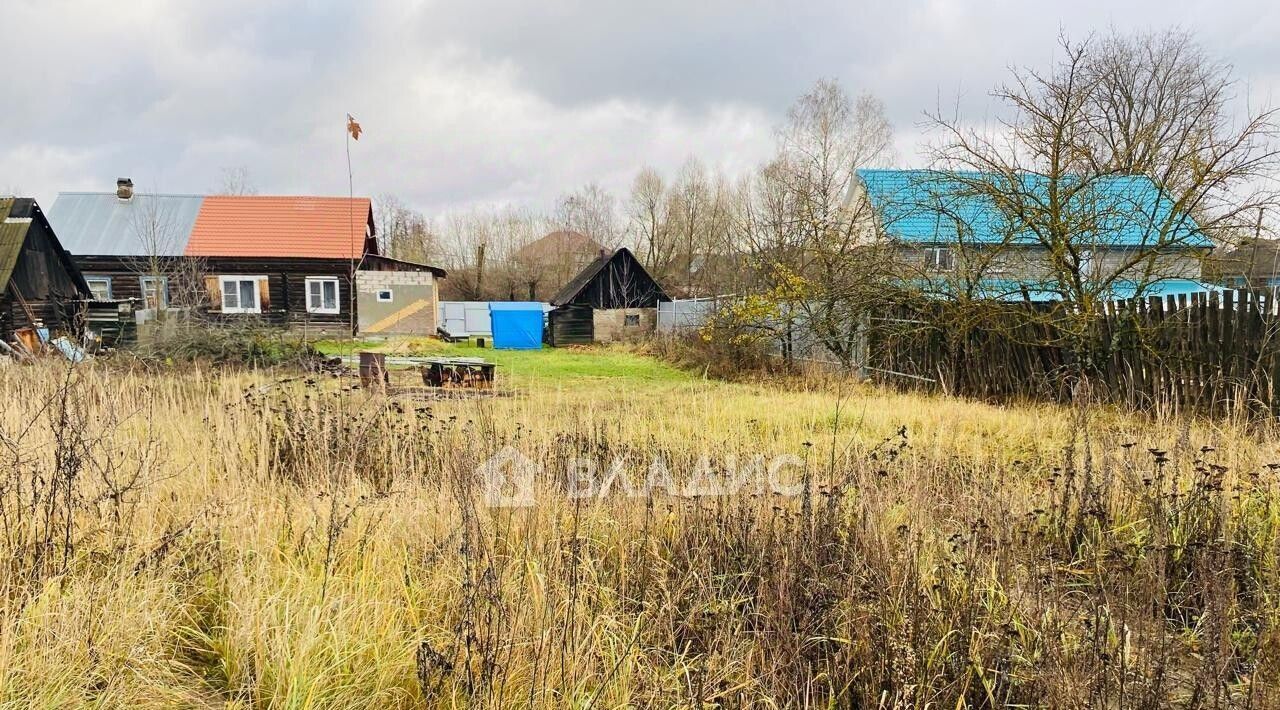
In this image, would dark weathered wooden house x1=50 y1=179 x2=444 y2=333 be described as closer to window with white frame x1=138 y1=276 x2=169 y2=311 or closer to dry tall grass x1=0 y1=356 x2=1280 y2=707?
window with white frame x1=138 y1=276 x2=169 y2=311

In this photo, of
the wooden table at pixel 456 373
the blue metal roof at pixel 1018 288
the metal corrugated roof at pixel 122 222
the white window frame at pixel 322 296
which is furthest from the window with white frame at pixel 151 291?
the blue metal roof at pixel 1018 288

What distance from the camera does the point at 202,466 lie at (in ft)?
13.0

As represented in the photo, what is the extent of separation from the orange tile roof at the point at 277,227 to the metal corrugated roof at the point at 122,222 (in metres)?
0.62

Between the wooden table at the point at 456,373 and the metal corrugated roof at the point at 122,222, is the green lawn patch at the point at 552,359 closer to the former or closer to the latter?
the wooden table at the point at 456,373

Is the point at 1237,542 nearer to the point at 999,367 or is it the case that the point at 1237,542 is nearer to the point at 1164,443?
the point at 1164,443

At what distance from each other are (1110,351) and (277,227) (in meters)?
26.4

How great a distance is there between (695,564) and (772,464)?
5.57 ft

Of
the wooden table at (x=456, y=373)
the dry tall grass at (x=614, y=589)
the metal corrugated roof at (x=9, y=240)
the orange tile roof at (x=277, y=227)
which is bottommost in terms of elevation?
the dry tall grass at (x=614, y=589)

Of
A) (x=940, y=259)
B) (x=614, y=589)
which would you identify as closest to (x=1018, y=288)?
(x=940, y=259)

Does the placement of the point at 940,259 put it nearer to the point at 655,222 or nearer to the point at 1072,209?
the point at 1072,209

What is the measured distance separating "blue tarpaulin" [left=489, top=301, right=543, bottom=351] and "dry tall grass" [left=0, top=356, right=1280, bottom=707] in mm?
20772

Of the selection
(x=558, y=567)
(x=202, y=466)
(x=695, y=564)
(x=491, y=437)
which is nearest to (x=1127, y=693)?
(x=695, y=564)

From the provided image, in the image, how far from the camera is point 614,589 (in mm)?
2871

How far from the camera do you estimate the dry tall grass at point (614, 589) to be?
6.89 ft
